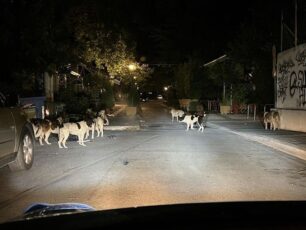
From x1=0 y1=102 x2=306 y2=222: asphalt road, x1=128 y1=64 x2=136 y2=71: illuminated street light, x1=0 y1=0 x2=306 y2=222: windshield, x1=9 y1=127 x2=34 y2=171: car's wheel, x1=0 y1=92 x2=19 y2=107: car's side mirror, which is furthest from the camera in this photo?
x1=128 y1=64 x2=136 y2=71: illuminated street light

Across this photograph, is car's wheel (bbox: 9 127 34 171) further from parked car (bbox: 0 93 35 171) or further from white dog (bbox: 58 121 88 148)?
white dog (bbox: 58 121 88 148)

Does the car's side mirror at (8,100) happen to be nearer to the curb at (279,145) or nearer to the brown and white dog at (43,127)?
the brown and white dog at (43,127)

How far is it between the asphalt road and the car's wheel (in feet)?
0.59

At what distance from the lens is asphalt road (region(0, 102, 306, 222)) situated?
8602 millimetres

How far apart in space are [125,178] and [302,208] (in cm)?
777

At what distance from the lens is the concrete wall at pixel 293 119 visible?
20578mm

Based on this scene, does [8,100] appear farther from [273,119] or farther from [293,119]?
[273,119]

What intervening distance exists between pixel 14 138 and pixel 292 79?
45.2 feet

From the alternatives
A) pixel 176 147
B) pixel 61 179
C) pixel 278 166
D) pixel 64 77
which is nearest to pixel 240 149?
pixel 176 147

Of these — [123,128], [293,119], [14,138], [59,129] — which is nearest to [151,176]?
[14,138]

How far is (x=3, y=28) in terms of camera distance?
22797mm

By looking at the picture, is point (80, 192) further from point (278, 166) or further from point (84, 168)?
point (278, 166)

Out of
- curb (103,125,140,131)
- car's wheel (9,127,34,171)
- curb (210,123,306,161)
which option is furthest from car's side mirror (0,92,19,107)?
curb (103,125,140,131)

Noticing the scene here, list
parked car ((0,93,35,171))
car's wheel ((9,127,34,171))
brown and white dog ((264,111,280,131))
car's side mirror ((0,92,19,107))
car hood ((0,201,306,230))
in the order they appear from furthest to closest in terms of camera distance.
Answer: brown and white dog ((264,111,280,131))
car's wheel ((9,127,34,171))
car's side mirror ((0,92,19,107))
parked car ((0,93,35,171))
car hood ((0,201,306,230))
